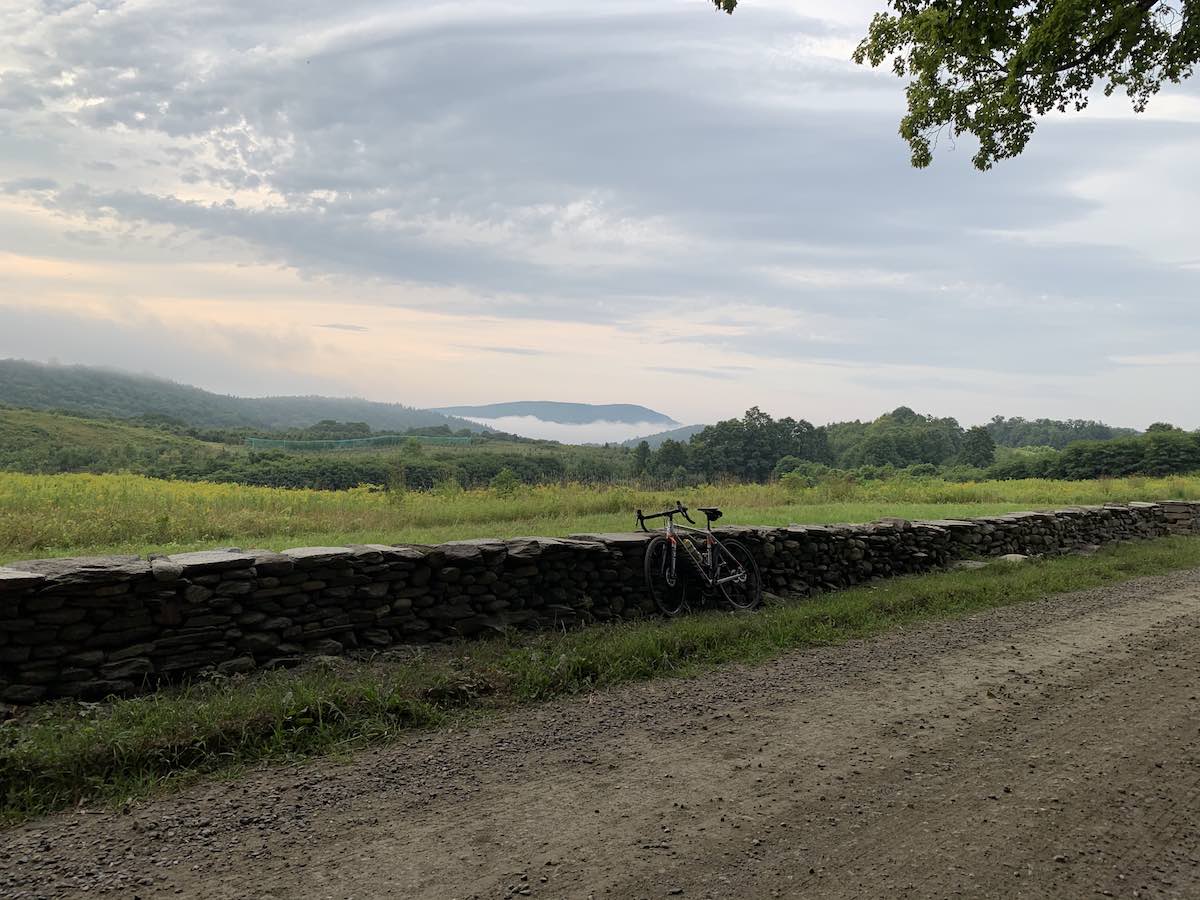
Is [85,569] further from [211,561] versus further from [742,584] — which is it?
[742,584]

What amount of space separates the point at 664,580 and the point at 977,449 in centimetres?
3967

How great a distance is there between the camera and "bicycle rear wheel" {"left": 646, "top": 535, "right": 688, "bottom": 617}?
7207mm

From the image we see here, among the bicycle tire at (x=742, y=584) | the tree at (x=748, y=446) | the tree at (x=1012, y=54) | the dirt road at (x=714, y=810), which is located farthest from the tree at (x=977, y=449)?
the dirt road at (x=714, y=810)

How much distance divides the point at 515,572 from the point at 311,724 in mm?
2550

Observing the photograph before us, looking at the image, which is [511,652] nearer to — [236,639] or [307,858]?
[236,639]

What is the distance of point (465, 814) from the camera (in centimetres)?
326

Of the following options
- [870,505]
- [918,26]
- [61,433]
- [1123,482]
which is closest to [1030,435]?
[1123,482]

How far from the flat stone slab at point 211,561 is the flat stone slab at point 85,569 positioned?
0.75 ft

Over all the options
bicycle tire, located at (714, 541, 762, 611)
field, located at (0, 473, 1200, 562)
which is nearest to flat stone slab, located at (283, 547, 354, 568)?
field, located at (0, 473, 1200, 562)

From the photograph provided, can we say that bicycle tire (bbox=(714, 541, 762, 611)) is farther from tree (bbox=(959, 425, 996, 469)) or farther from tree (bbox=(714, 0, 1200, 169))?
tree (bbox=(959, 425, 996, 469))

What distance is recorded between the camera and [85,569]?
4.61 metres

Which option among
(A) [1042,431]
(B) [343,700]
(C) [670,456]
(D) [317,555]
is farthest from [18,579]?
(A) [1042,431]

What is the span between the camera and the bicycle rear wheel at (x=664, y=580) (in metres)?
7.21

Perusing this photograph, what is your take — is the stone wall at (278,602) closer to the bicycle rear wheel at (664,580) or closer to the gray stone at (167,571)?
the gray stone at (167,571)
